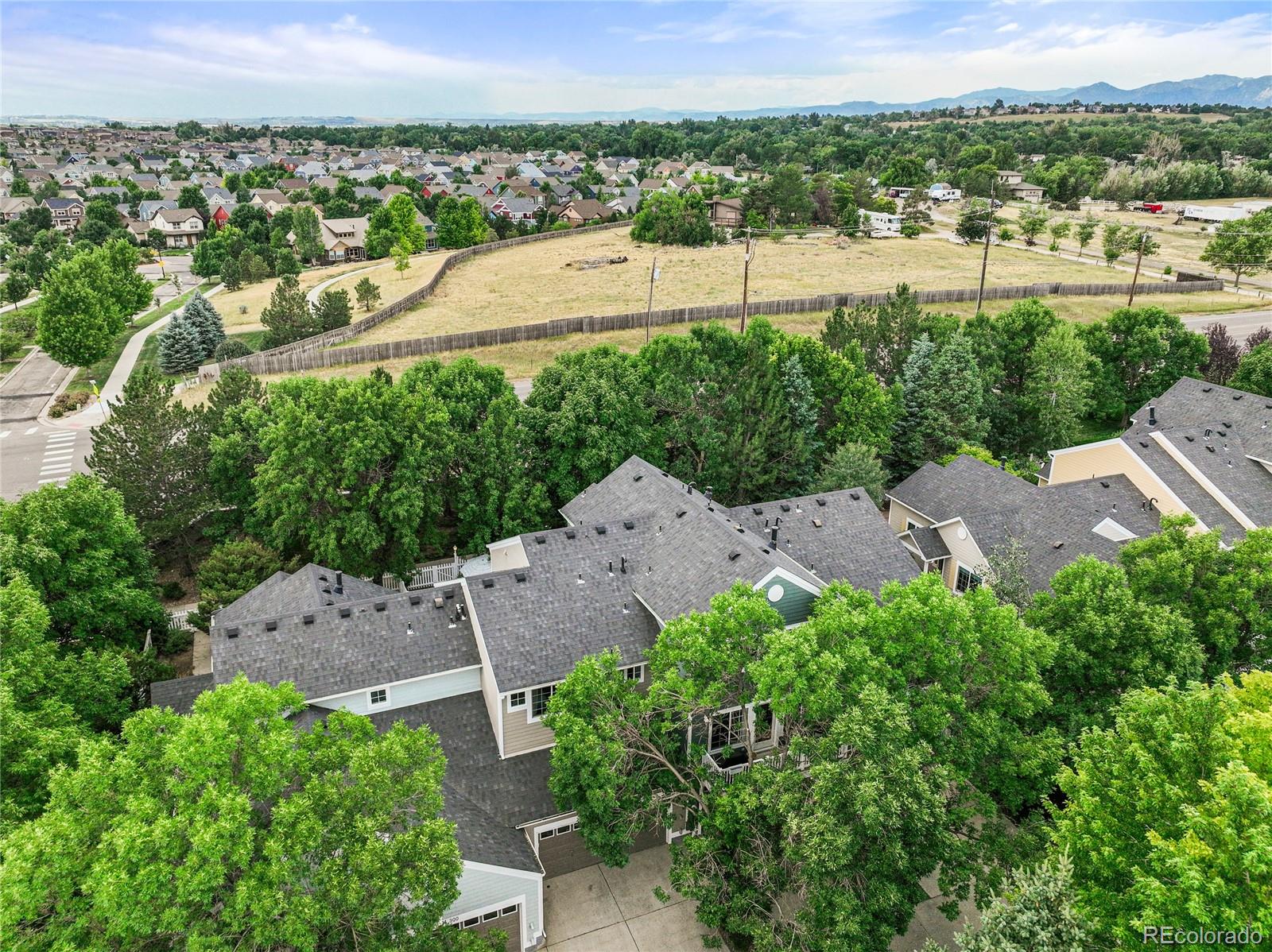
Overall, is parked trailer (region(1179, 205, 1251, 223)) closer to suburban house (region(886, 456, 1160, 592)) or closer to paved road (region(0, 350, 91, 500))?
suburban house (region(886, 456, 1160, 592))

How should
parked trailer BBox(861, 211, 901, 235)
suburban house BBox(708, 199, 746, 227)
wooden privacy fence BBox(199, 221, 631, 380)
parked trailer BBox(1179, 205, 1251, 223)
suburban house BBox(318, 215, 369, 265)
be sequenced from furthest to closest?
parked trailer BBox(1179, 205, 1251, 223) < suburban house BBox(708, 199, 746, 227) < parked trailer BBox(861, 211, 901, 235) < suburban house BBox(318, 215, 369, 265) < wooden privacy fence BBox(199, 221, 631, 380)

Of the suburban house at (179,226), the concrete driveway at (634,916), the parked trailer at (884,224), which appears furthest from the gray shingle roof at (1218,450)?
the suburban house at (179,226)

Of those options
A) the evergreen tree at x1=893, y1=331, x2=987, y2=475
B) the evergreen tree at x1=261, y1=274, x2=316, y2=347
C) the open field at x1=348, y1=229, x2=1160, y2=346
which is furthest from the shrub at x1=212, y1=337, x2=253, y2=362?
the evergreen tree at x1=893, y1=331, x2=987, y2=475

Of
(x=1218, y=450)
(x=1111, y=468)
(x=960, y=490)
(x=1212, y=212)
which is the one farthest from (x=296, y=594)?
(x=1212, y=212)

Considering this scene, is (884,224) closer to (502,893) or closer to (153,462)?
(153,462)

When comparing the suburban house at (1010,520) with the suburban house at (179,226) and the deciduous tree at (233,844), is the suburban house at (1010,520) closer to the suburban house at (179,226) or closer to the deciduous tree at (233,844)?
the deciduous tree at (233,844)
